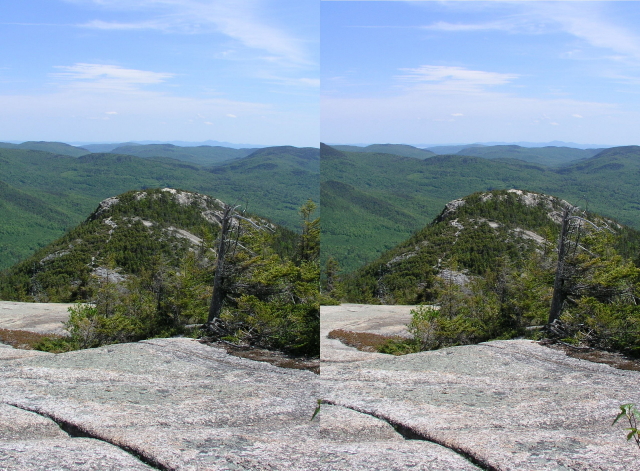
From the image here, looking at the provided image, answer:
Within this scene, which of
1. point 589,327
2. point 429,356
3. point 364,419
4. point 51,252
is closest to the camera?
point 364,419

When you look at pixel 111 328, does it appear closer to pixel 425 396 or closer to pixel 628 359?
pixel 425 396

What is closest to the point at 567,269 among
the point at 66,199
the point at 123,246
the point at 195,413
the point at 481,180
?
the point at 195,413

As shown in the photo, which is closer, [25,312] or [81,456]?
[81,456]

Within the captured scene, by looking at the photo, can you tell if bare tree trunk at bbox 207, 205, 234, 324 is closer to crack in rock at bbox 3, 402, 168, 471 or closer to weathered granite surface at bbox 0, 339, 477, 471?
weathered granite surface at bbox 0, 339, 477, 471

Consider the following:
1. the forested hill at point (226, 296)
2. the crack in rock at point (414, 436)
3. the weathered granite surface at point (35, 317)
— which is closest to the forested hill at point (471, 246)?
the forested hill at point (226, 296)

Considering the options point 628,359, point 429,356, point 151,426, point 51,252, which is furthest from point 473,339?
point 51,252

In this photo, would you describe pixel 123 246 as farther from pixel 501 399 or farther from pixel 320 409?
pixel 501 399

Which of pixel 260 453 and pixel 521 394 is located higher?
pixel 260 453
